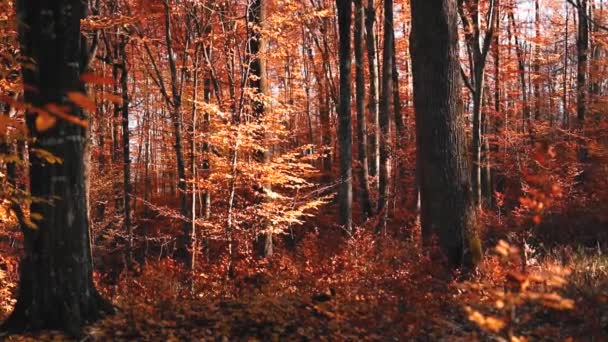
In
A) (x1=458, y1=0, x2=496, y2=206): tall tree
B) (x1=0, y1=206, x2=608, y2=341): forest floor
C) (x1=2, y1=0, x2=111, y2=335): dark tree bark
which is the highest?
(x1=458, y1=0, x2=496, y2=206): tall tree

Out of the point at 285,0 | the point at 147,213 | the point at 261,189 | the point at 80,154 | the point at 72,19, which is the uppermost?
the point at 285,0

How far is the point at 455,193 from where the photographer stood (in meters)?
6.73

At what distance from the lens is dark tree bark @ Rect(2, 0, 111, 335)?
4430 mm

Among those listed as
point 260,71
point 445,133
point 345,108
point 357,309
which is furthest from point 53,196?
point 345,108

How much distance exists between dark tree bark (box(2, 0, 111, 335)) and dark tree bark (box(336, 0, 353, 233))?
670 centimetres

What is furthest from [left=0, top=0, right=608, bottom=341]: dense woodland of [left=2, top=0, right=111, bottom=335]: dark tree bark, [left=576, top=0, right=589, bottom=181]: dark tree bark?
[left=576, top=0, right=589, bottom=181]: dark tree bark

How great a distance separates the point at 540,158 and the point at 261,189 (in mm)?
8121

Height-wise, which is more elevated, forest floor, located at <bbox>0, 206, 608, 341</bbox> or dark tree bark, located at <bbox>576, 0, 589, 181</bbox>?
→ dark tree bark, located at <bbox>576, 0, 589, 181</bbox>

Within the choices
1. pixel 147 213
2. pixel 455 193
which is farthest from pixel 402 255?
pixel 147 213

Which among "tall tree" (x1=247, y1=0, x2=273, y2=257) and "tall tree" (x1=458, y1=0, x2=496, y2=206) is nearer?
"tall tree" (x1=247, y1=0, x2=273, y2=257)

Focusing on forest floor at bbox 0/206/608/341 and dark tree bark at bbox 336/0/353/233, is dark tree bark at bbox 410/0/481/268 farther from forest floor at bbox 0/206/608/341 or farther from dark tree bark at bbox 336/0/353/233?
dark tree bark at bbox 336/0/353/233

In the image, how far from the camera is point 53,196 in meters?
4.37

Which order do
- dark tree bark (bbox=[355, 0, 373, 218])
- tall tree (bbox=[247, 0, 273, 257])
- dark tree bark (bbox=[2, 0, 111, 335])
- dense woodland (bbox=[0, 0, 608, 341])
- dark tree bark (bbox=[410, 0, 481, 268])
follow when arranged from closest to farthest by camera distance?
dense woodland (bbox=[0, 0, 608, 341]) → dark tree bark (bbox=[2, 0, 111, 335]) → dark tree bark (bbox=[410, 0, 481, 268]) → tall tree (bbox=[247, 0, 273, 257]) → dark tree bark (bbox=[355, 0, 373, 218])

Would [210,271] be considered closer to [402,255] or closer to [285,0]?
[402,255]
